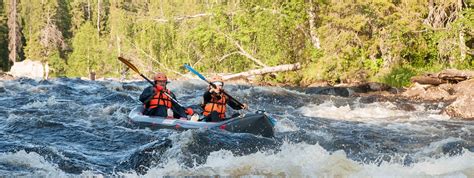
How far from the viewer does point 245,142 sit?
816cm

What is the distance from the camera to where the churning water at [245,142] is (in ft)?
19.2

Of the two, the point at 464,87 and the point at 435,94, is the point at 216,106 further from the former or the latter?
the point at 464,87

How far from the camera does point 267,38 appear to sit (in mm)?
22391

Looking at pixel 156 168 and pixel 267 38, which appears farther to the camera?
pixel 267 38

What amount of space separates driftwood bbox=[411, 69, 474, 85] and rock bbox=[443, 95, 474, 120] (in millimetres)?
3979

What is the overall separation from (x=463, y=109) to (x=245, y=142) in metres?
6.27

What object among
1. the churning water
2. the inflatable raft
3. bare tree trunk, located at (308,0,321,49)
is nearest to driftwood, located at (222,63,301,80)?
bare tree trunk, located at (308,0,321,49)

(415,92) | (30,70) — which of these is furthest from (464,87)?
(30,70)

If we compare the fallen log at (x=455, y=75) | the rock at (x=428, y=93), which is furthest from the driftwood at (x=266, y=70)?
the fallen log at (x=455, y=75)

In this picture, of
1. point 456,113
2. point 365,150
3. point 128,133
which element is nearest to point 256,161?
point 365,150

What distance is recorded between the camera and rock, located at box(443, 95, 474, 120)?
12242 millimetres

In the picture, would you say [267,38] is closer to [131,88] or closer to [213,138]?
[131,88]

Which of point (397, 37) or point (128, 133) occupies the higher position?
point (397, 37)

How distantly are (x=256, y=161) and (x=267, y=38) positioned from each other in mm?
16644
